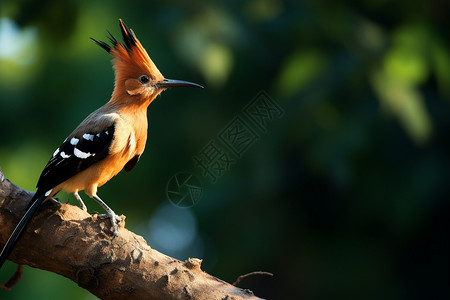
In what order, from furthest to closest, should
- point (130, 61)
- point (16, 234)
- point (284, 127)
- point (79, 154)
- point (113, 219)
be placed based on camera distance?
1. point (284, 127)
2. point (130, 61)
3. point (79, 154)
4. point (113, 219)
5. point (16, 234)

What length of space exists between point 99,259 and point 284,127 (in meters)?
4.54

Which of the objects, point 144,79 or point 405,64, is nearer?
point 144,79

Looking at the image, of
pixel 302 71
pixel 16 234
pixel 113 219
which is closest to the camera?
pixel 16 234

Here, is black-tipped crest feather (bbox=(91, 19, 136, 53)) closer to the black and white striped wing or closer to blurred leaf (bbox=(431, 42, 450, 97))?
the black and white striped wing

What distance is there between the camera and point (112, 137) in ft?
11.5

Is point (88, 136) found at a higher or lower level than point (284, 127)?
lower

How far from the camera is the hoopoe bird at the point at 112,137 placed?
3.40 meters

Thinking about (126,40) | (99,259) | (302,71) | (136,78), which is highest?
(302,71)

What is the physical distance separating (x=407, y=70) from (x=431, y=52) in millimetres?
396

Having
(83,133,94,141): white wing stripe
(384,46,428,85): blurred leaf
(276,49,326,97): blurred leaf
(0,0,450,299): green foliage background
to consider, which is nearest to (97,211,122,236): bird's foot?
(83,133,94,141): white wing stripe

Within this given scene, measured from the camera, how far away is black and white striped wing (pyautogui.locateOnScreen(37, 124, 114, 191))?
3406 millimetres

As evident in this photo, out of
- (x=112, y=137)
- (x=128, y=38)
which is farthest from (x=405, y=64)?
(x=112, y=137)

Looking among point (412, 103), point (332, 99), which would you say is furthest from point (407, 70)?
point (332, 99)

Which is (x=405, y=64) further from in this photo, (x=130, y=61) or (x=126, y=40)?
(x=126, y=40)
